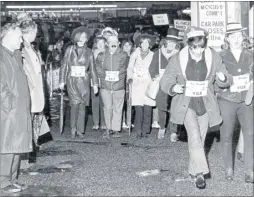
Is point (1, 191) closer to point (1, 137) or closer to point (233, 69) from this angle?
A: point (1, 137)

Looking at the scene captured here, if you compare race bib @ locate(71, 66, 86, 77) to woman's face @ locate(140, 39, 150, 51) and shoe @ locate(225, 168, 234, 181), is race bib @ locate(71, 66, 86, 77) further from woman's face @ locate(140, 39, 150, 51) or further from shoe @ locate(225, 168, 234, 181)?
shoe @ locate(225, 168, 234, 181)

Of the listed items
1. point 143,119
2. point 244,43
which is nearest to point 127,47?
point 143,119

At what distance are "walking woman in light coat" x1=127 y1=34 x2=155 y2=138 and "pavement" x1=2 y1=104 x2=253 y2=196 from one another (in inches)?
14.3

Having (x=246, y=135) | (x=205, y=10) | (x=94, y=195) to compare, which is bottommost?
(x=94, y=195)

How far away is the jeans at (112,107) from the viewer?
11.2 m

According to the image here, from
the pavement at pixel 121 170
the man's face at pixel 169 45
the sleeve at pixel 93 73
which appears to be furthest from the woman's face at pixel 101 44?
the pavement at pixel 121 170

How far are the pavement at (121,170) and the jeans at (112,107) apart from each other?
17.6 inches

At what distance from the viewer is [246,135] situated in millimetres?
7270

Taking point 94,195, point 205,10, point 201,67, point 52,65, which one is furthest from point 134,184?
point 52,65

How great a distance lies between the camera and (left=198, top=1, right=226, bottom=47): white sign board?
9094 mm

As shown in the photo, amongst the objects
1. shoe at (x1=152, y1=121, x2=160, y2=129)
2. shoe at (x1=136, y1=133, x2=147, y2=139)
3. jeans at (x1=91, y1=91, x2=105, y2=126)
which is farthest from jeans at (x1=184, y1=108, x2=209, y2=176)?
jeans at (x1=91, y1=91, x2=105, y2=126)

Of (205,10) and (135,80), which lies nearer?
(205,10)

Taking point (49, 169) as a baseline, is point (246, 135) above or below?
above

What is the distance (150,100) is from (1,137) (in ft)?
15.9
